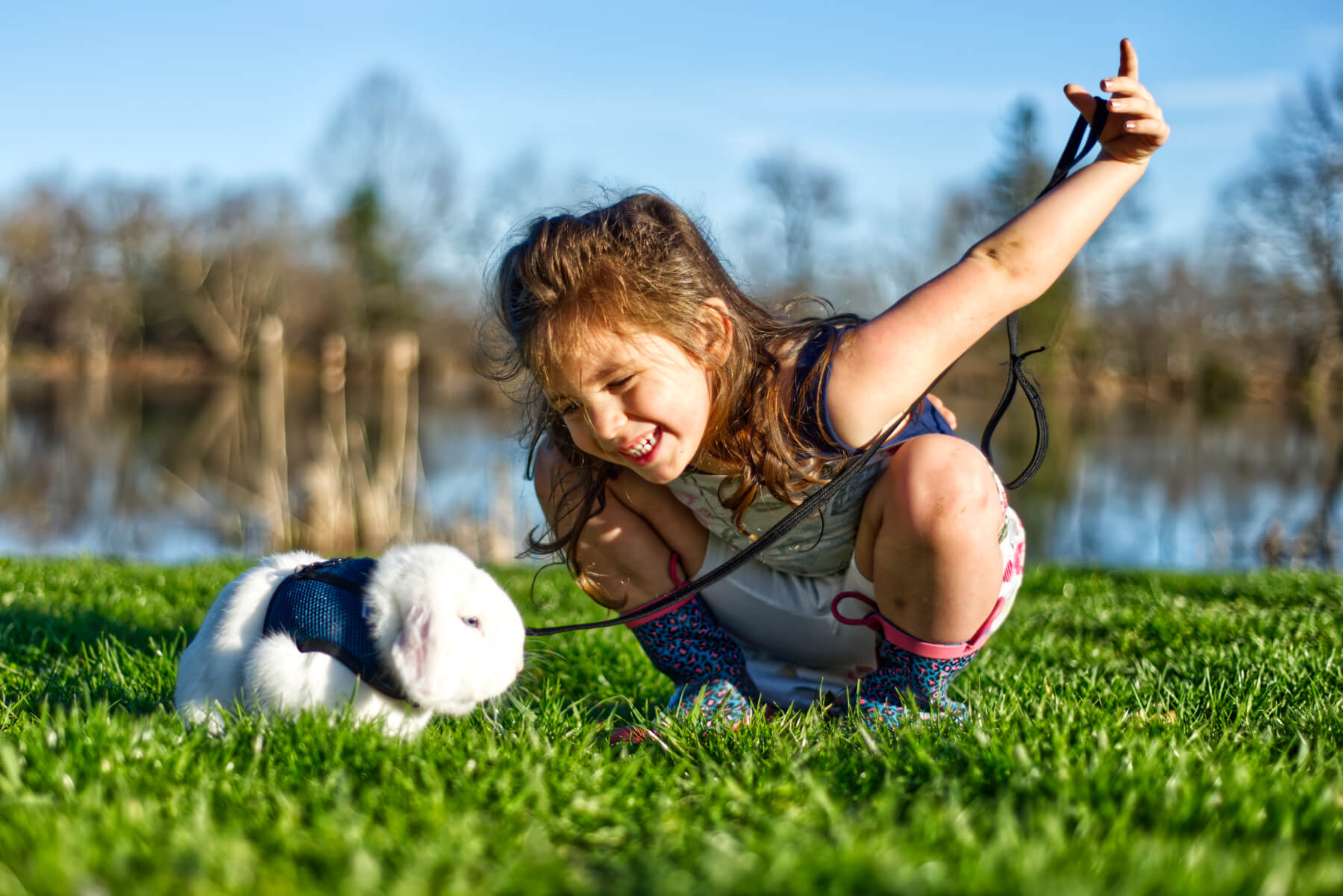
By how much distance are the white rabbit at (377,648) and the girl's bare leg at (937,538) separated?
2.75 ft

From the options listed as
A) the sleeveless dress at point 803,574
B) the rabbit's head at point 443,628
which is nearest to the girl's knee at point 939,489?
the sleeveless dress at point 803,574

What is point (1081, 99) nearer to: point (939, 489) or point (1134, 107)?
point (1134, 107)

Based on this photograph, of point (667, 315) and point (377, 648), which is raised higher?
point (667, 315)

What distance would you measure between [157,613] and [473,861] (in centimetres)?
260

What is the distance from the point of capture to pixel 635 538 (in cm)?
261

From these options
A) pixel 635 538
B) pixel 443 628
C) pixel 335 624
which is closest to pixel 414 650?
pixel 443 628

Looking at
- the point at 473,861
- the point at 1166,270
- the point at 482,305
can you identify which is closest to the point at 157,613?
the point at 482,305

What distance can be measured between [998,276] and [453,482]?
41.9 ft

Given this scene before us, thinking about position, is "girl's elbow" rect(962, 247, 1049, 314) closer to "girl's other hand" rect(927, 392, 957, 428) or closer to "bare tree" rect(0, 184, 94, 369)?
"girl's other hand" rect(927, 392, 957, 428)

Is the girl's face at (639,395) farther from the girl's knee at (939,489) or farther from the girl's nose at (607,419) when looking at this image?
the girl's knee at (939,489)

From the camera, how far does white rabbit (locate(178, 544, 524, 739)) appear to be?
6.20 ft

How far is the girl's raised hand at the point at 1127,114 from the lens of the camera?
2088 millimetres

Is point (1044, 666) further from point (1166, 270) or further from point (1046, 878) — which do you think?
point (1166, 270)

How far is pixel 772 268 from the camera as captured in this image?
115 feet
